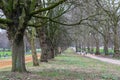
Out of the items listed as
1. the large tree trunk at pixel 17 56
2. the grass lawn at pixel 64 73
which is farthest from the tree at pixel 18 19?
the grass lawn at pixel 64 73

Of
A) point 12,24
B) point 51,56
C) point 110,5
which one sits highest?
point 110,5

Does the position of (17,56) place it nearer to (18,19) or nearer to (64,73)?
(18,19)

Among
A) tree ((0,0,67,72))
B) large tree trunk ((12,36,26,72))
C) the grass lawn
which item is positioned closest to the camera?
the grass lawn

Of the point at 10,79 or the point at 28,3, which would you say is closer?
the point at 10,79

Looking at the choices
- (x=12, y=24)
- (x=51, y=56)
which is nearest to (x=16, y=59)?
(x=12, y=24)

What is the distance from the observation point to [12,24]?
44.4 ft

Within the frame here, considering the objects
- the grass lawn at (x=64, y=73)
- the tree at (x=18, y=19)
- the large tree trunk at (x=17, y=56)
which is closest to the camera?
the grass lawn at (x=64, y=73)

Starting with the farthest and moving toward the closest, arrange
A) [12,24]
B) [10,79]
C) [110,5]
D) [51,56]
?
[110,5], [51,56], [12,24], [10,79]

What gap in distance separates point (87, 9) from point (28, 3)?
9.25 metres

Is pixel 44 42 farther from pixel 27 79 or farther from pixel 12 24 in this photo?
pixel 27 79

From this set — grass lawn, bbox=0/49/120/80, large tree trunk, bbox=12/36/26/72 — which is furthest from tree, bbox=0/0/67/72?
grass lawn, bbox=0/49/120/80

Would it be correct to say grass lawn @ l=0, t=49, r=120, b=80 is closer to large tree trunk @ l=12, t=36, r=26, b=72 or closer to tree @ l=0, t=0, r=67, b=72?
large tree trunk @ l=12, t=36, r=26, b=72

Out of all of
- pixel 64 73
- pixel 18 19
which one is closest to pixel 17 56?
pixel 18 19

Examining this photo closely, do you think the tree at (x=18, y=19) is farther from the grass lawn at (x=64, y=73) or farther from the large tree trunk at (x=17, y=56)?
the grass lawn at (x=64, y=73)
